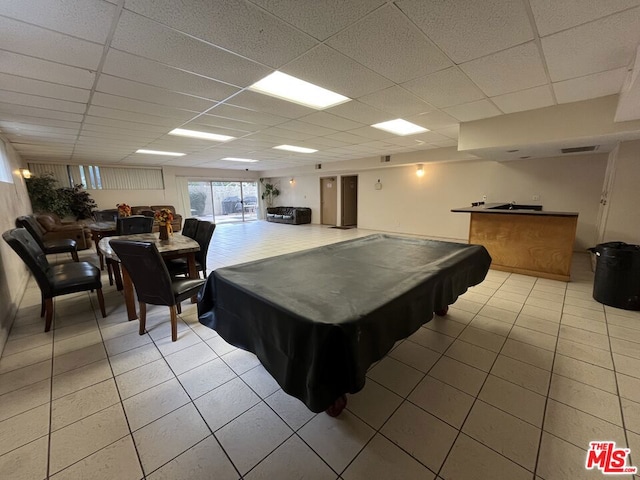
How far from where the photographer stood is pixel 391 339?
1417 millimetres

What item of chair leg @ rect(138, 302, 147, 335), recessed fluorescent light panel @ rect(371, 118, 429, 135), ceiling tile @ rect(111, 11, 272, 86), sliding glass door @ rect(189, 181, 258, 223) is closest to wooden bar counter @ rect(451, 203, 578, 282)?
recessed fluorescent light panel @ rect(371, 118, 429, 135)

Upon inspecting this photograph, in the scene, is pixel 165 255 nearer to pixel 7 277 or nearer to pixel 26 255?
pixel 26 255

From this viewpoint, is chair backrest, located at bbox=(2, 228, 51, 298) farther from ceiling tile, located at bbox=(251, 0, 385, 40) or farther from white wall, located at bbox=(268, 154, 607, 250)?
white wall, located at bbox=(268, 154, 607, 250)

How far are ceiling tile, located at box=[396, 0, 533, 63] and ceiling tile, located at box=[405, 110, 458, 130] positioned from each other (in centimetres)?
169

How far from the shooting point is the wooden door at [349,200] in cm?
1012

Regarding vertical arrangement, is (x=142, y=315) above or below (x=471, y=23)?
below

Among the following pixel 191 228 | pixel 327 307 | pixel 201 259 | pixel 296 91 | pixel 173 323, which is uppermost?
pixel 296 91

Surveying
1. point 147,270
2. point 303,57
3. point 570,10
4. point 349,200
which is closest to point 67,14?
point 303,57

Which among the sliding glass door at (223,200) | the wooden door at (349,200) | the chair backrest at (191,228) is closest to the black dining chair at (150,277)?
the chair backrest at (191,228)

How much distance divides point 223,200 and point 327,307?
12732mm

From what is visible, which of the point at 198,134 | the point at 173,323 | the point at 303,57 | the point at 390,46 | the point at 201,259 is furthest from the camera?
the point at 198,134

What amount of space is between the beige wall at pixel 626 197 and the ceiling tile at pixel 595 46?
2.16 m

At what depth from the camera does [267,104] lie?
3.18 meters

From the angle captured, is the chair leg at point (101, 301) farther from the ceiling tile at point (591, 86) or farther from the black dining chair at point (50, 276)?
the ceiling tile at point (591, 86)
